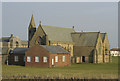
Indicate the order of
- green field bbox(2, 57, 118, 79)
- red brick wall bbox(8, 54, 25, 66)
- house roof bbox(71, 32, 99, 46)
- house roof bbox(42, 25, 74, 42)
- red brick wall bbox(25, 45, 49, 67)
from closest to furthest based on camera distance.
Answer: green field bbox(2, 57, 118, 79), red brick wall bbox(25, 45, 49, 67), red brick wall bbox(8, 54, 25, 66), house roof bbox(42, 25, 74, 42), house roof bbox(71, 32, 99, 46)

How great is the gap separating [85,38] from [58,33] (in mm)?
9160

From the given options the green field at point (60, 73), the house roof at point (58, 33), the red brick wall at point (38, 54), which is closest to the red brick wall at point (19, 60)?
the red brick wall at point (38, 54)

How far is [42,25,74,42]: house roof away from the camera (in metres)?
83.6

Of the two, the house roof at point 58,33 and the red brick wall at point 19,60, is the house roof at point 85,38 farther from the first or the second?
the red brick wall at point 19,60

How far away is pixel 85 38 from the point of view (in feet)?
298

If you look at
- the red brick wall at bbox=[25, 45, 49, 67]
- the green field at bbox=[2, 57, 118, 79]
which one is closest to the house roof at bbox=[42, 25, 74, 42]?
the red brick wall at bbox=[25, 45, 49, 67]

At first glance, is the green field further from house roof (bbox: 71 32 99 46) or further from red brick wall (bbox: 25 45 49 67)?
house roof (bbox: 71 32 99 46)

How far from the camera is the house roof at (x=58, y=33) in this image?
274 ft

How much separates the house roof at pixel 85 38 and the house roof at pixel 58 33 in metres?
2.02

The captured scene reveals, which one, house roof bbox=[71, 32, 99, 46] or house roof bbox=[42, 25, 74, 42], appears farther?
house roof bbox=[71, 32, 99, 46]

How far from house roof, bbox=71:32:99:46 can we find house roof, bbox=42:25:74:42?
2017mm

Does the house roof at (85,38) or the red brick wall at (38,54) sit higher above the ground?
the house roof at (85,38)

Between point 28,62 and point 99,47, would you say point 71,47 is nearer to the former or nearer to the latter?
point 99,47

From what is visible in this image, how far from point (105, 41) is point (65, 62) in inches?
1248
